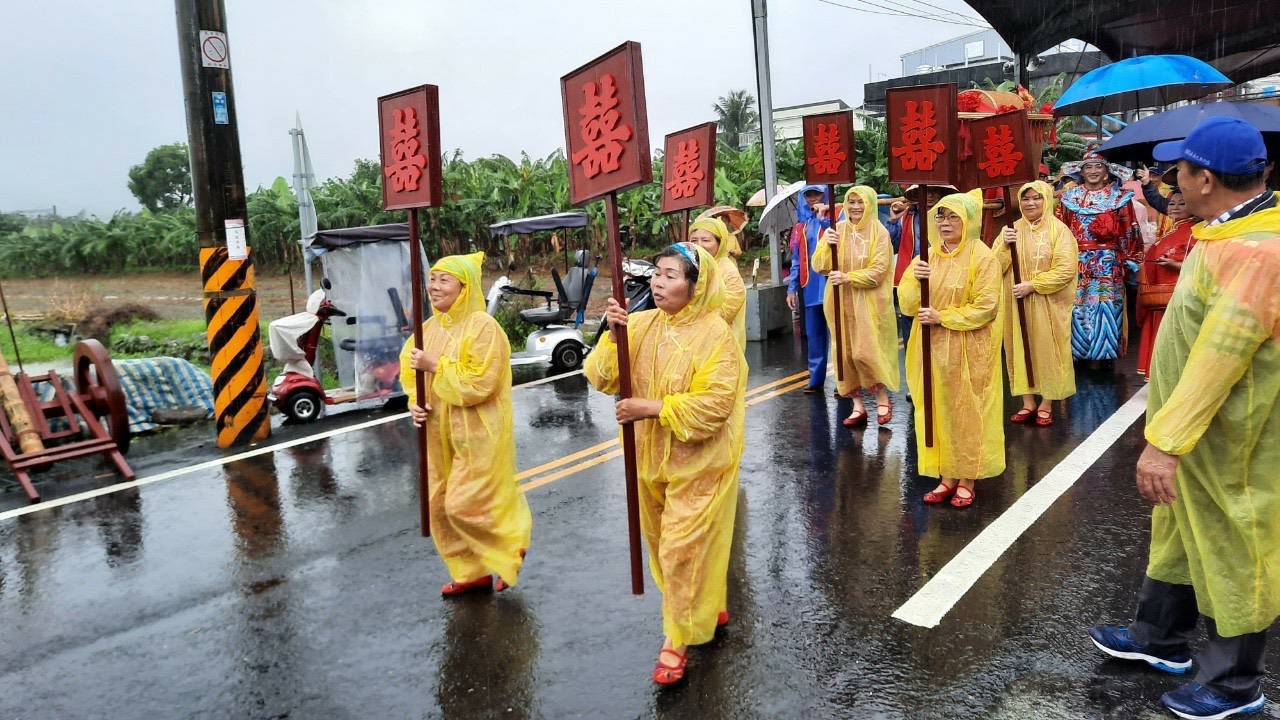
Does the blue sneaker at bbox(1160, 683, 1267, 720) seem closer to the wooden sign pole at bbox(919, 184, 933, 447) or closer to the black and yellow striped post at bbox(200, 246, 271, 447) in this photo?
the wooden sign pole at bbox(919, 184, 933, 447)

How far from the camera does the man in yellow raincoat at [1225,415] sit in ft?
9.49

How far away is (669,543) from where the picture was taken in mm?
3605

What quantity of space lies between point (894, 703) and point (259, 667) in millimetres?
2545

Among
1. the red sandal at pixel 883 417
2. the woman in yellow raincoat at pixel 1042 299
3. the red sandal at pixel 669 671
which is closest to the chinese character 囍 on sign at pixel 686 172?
the red sandal at pixel 883 417

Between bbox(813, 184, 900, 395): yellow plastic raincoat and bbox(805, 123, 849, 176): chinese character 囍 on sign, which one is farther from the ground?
bbox(805, 123, 849, 176): chinese character 囍 on sign

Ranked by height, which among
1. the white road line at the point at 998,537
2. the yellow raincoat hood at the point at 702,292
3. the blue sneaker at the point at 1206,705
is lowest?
the blue sneaker at the point at 1206,705

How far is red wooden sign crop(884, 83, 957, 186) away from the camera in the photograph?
231 inches

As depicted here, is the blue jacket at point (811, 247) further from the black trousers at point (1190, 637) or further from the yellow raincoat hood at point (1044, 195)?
the black trousers at point (1190, 637)

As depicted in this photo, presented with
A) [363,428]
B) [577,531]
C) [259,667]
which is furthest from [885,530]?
[363,428]

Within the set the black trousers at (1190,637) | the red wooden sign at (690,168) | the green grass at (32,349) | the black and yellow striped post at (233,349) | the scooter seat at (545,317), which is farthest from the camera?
the green grass at (32,349)

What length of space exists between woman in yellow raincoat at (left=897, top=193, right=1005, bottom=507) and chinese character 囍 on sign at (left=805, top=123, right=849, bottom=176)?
2.16m

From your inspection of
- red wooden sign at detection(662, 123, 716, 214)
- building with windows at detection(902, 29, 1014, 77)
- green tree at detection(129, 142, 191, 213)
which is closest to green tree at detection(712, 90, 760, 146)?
building with windows at detection(902, 29, 1014, 77)

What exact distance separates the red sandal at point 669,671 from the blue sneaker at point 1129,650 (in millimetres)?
1605

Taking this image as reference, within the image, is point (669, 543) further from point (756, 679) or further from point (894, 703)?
point (894, 703)
